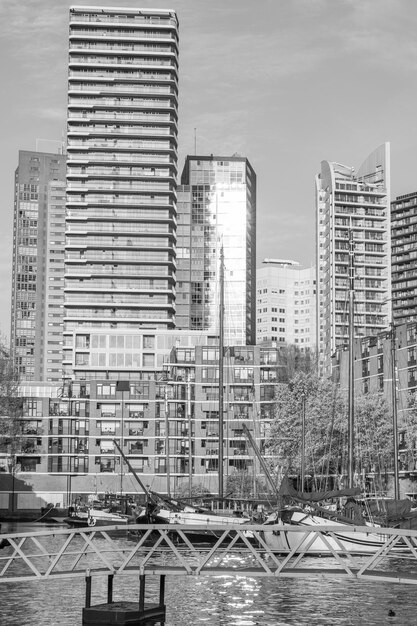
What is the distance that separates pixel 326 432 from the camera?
121875mm

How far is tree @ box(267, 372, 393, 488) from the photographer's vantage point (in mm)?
124688

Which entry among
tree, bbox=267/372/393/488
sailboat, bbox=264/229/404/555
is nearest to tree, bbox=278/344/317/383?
tree, bbox=267/372/393/488

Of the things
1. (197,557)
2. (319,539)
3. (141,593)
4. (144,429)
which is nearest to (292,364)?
(144,429)

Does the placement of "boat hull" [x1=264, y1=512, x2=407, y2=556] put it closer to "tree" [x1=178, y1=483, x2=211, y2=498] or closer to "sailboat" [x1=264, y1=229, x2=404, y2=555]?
"sailboat" [x1=264, y1=229, x2=404, y2=555]

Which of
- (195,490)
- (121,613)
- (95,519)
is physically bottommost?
(95,519)

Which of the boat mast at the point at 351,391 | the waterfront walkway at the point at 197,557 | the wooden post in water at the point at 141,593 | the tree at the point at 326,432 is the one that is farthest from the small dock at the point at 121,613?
the tree at the point at 326,432

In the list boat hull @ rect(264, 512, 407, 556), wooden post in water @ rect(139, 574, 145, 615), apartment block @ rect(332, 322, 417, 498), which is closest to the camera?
wooden post in water @ rect(139, 574, 145, 615)

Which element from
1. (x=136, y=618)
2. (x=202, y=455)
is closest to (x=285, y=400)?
(x=202, y=455)

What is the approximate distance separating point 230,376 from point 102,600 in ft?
404

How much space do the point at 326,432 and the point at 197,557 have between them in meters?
55.8

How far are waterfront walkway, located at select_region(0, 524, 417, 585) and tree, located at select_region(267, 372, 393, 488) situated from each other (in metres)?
30.6

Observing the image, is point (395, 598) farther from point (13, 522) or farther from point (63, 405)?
point (63, 405)

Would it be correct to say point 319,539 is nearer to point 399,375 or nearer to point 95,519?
point 95,519

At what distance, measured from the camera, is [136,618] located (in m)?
35.8
